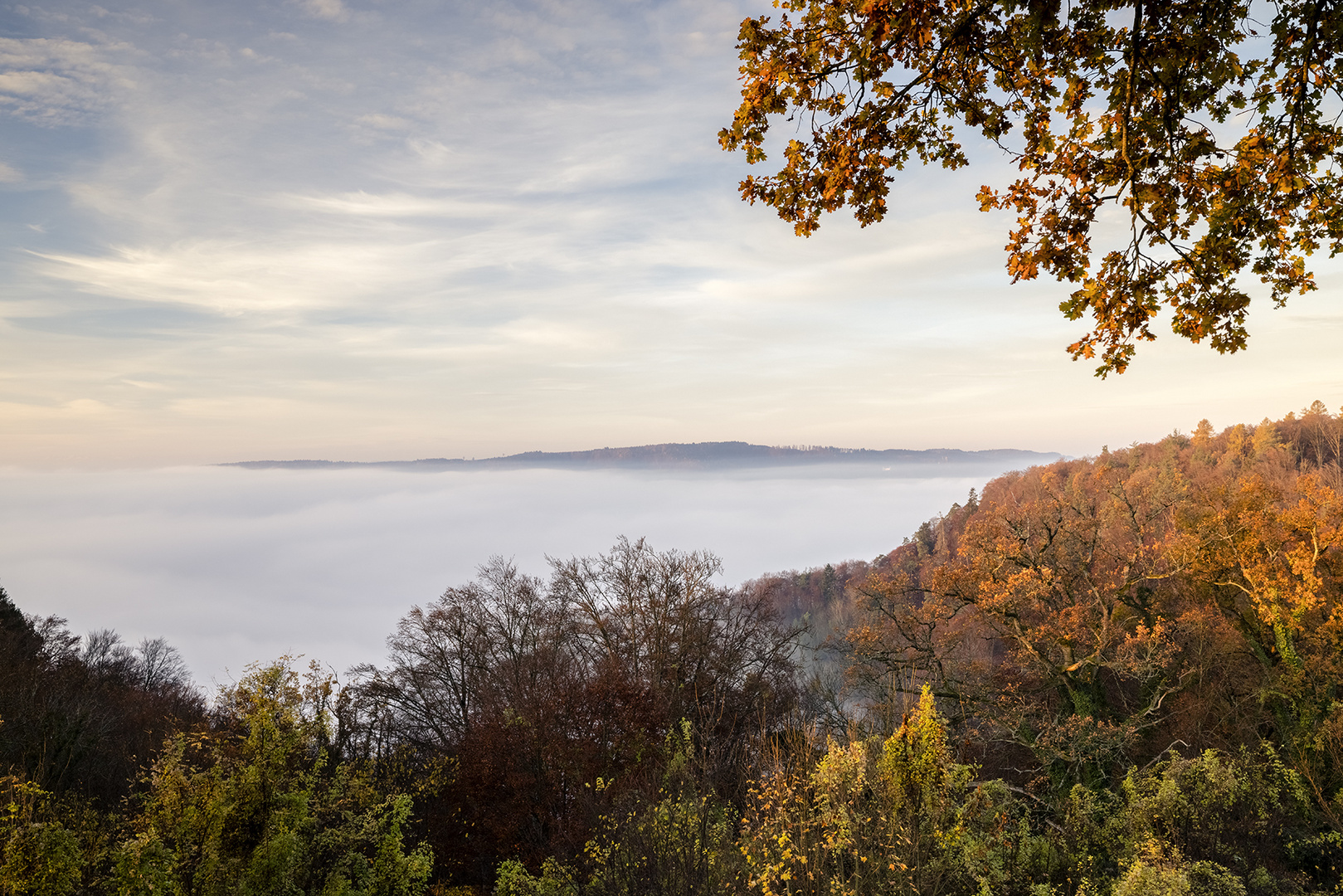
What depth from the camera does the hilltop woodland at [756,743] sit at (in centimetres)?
973

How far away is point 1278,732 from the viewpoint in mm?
20016

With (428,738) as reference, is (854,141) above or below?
above

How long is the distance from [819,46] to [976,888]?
1219 centimetres

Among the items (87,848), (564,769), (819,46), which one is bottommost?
(564,769)

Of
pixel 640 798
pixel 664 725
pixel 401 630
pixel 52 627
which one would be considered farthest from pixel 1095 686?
pixel 52 627

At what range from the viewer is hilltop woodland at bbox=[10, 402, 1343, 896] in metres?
9.73

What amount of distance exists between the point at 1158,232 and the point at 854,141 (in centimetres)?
160

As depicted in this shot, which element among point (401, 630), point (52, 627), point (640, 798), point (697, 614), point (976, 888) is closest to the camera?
point (976, 888)

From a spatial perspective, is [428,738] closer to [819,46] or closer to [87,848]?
[87,848]

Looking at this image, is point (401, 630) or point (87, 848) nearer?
point (87, 848)

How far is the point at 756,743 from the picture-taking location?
1870 cm

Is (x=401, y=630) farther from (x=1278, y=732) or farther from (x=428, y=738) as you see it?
(x=1278, y=732)

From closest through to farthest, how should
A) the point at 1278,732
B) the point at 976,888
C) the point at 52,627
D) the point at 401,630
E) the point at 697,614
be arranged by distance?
1. the point at 976,888
2. the point at 1278,732
3. the point at 697,614
4. the point at 401,630
5. the point at 52,627

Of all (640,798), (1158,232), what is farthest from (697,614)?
(1158,232)
